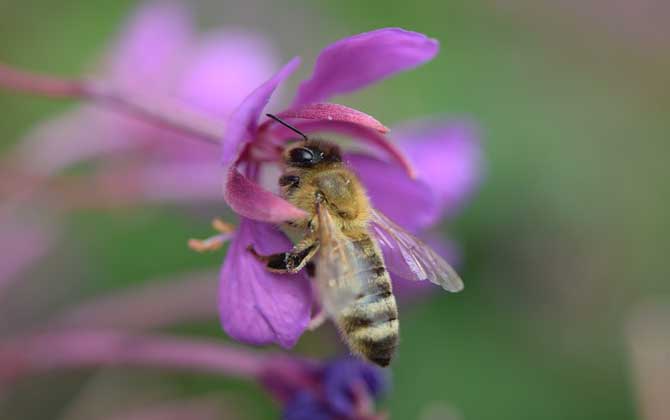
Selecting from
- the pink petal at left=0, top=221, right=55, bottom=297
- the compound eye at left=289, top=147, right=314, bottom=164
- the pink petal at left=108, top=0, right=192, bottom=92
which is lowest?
the pink petal at left=0, top=221, right=55, bottom=297

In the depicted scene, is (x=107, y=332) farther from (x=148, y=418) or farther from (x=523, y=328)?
(x=523, y=328)

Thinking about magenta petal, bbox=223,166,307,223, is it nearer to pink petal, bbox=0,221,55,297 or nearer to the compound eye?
the compound eye

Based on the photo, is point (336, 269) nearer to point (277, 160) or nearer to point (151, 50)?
point (277, 160)

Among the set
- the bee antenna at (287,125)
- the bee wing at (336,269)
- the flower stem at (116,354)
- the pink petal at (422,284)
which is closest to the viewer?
the bee wing at (336,269)

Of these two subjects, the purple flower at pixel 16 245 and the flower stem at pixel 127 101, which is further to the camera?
the purple flower at pixel 16 245

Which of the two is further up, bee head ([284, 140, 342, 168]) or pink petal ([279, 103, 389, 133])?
pink petal ([279, 103, 389, 133])

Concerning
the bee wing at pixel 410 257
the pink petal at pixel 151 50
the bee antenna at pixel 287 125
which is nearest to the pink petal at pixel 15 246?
the pink petal at pixel 151 50

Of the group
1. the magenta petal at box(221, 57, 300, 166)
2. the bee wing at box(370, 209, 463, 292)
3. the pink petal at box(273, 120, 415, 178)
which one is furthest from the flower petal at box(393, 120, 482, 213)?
the magenta petal at box(221, 57, 300, 166)

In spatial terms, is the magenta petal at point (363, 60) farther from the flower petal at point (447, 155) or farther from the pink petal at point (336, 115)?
the flower petal at point (447, 155)

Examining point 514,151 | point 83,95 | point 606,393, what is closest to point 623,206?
point 514,151
